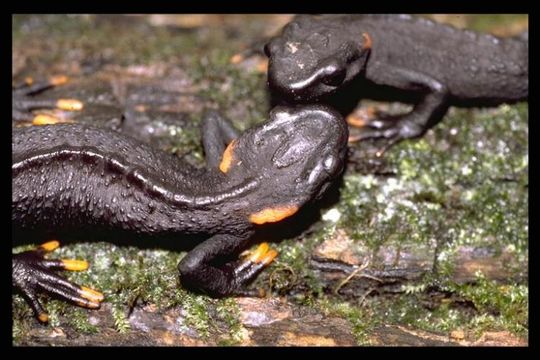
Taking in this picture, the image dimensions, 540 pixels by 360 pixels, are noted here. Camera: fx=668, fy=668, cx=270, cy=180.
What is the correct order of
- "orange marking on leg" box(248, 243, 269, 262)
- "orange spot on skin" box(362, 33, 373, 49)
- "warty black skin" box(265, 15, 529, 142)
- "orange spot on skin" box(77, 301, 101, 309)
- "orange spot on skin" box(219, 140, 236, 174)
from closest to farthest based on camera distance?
"orange spot on skin" box(77, 301, 101, 309)
"orange spot on skin" box(219, 140, 236, 174)
"orange marking on leg" box(248, 243, 269, 262)
"warty black skin" box(265, 15, 529, 142)
"orange spot on skin" box(362, 33, 373, 49)

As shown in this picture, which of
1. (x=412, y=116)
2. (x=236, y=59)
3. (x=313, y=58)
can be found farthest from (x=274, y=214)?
(x=236, y=59)

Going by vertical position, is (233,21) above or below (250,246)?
above

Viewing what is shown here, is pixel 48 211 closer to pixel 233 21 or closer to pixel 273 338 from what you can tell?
pixel 273 338

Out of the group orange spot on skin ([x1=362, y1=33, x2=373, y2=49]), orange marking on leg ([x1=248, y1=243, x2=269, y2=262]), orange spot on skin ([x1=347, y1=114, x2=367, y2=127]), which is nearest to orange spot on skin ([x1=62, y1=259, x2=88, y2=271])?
orange marking on leg ([x1=248, y1=243, x2=269, y2=262])

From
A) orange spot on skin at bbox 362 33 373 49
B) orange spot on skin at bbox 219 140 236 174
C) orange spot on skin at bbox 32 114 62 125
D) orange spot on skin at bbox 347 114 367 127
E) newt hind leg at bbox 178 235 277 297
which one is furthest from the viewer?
orange spot on skin at bbox 347 114 367 127

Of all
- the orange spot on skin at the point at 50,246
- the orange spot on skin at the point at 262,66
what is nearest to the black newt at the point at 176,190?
the orange spot on skin at the point at 50,246

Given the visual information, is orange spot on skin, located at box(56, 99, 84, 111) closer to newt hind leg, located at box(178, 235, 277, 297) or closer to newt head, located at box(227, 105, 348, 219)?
newt head, located at box(227, 105, 348, 219)
